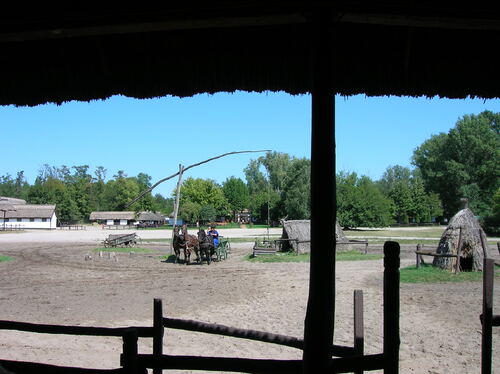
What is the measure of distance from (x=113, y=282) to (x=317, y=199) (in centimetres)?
1109

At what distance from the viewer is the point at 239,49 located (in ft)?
9.95

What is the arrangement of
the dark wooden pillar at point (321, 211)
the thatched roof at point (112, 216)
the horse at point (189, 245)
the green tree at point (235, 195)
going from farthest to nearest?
1. the green tree at point (235, 195)
2. the thatched roof at point (112, 216)
3. the horse at point (189, 245)
4. the dark wooden pillar at point (321, 211)

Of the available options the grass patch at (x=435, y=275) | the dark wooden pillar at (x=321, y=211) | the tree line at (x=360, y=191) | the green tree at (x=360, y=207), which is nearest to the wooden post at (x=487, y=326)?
the dark wooden pillar at (x=321, y=211)

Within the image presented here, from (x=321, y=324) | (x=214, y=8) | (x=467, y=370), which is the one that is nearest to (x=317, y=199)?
(x=321, y=324)

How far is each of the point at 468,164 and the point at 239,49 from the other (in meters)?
69.6

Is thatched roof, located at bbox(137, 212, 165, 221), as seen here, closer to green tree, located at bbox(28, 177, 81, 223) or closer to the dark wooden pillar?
green tree, located at bbox(28, 177, 81, 223)

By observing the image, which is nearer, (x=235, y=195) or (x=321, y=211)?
(x=321, y=211)

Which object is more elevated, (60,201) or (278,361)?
(60,201)

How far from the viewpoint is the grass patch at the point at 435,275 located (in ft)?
39.4

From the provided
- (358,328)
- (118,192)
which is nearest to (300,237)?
(358,328)

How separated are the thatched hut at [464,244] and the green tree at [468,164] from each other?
47510 millimetres

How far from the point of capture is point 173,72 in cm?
323

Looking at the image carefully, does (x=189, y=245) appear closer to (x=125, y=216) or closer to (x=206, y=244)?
(x=206, y=244)

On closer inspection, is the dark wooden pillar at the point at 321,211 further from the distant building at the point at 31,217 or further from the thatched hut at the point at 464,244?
the distant building at the point at 31,217
